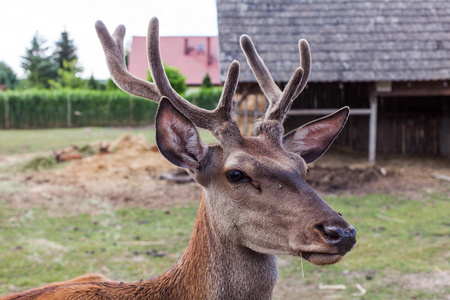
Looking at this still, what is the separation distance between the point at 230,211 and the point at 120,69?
1201 mm

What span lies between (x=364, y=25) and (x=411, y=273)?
328 inches

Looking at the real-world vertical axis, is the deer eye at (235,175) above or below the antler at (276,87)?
below

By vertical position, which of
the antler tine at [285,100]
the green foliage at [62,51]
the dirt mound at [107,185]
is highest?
the green foliage at [62,51]

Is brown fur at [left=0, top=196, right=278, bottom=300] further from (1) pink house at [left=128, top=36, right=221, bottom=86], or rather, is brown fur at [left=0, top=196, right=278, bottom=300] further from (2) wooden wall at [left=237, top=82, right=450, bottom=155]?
(1) pink house at [left=128, top=36, right=221, bottom=86]

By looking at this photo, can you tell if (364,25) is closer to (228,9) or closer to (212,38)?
(228,9)

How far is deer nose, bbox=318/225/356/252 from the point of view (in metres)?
1.85

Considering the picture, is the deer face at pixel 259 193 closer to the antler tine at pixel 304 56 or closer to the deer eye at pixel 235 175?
the deer eye at pixel 235 175

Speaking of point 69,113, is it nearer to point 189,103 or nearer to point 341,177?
point 341,177

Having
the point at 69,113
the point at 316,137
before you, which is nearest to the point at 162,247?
the point at 316,137

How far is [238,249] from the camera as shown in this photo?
89.0 inches

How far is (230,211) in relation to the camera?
226cm

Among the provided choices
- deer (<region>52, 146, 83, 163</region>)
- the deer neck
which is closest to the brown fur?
the deer neck

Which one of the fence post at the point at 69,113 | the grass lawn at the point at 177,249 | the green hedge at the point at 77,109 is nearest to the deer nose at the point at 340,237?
the grass lawn at the point at 177,249

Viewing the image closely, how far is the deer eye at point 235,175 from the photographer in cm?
225
